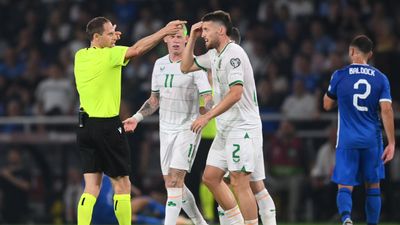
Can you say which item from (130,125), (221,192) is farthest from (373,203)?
(130,125)

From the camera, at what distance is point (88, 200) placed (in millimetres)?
11727

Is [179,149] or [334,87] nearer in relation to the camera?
[179,149]

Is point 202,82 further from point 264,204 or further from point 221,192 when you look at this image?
point 264,204

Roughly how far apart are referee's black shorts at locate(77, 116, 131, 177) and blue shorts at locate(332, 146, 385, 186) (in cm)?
276

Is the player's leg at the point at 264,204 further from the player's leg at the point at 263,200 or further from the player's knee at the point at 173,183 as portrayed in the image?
the player's knee at the point at 173,183

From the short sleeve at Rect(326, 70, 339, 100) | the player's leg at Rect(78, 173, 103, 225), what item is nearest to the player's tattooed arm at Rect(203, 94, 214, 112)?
the player's leg at Rect(78, 173, 103, 225)

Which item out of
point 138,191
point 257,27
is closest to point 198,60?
point 138,191

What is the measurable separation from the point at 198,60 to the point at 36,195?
24.1ft

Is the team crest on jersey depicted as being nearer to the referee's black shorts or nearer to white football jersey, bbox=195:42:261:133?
white football jersey, bbox=195:42:261:133

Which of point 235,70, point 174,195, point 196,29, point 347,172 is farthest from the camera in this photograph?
point 347,172

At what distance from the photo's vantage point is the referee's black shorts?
11789 mm

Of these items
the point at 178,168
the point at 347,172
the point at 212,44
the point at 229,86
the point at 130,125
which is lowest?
the point at 347,172

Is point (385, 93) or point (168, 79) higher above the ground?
point (168, 79)

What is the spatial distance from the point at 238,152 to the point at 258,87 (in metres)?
7.73
